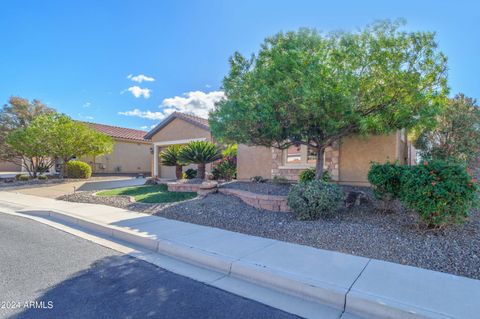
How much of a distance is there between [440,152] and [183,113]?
1431 cm

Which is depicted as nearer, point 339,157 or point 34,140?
point 339,157

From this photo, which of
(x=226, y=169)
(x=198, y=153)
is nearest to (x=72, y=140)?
(x=198, y=153)

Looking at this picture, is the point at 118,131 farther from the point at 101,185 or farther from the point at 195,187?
the point at 195,187

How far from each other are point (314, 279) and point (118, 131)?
1076 inches

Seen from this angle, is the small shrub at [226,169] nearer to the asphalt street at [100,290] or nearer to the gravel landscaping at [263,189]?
the gravel landscaping at [263,189]

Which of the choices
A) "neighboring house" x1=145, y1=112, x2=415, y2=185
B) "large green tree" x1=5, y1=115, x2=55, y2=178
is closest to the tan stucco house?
"neighboring house" x1=145, y1=112, x2=415, y2=185

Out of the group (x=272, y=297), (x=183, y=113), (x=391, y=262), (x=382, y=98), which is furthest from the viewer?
(x=183, y=113)

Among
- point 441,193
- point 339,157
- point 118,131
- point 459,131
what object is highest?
point 118,131

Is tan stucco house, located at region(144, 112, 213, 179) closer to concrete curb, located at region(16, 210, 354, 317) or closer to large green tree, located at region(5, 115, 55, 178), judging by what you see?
large green tree, located at region(5, 115, 55, 178)

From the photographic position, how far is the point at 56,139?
17.3 metres

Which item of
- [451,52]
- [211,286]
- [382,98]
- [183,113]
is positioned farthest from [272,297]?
[183,113]

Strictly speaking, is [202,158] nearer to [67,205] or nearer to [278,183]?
[278,183]

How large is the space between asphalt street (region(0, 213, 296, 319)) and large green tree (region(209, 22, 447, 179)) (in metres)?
4.33

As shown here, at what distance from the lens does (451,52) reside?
699cm
